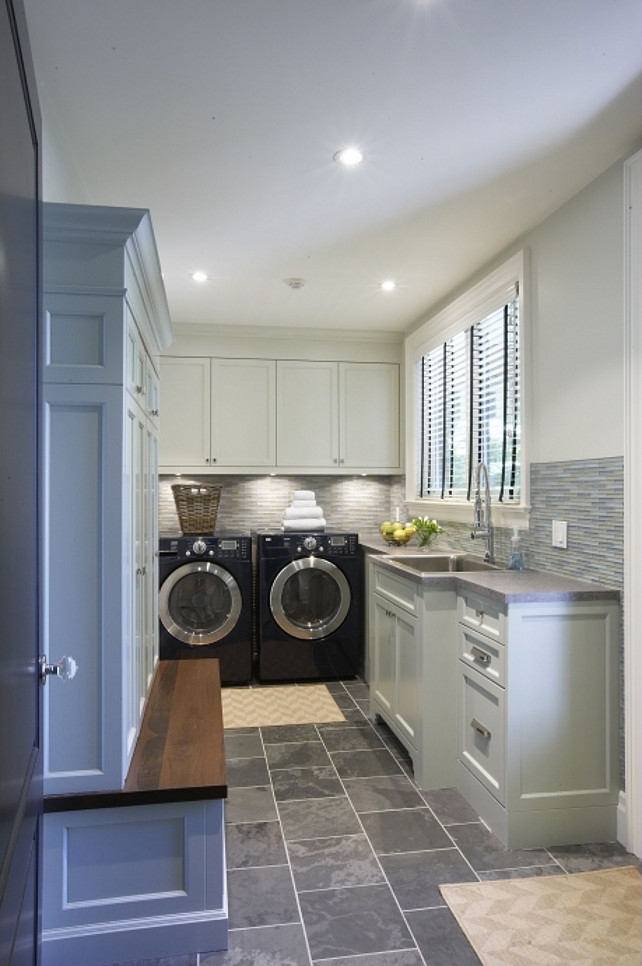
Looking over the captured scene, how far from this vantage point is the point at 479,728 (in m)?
2.48

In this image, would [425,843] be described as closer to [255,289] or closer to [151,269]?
[151,269]

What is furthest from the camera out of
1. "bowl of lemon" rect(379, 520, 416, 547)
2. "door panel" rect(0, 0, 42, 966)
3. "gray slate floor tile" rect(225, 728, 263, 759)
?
"bowl of lemon" rect(379, 520, 416, 547)

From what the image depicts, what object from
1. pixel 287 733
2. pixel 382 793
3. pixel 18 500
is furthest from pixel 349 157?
pixel 287 733

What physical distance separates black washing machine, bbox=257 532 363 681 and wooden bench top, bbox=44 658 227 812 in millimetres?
1496

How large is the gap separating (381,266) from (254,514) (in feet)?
7.29

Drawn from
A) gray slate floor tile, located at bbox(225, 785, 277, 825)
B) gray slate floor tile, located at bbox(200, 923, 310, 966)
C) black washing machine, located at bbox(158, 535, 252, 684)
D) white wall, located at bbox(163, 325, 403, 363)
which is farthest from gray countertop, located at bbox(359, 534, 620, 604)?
white wall, located at bbox(163, 325, 403, 363)

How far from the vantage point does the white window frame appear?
2963mm

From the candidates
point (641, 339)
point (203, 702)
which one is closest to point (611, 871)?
point (203, 702)

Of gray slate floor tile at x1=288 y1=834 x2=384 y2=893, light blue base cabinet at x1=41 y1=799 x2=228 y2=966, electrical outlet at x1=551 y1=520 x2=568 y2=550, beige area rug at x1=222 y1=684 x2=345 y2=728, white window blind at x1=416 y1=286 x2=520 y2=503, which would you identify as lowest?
beige area rug at x1=222 y1=684 x2=345 y2=728

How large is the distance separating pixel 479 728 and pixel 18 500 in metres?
2.07

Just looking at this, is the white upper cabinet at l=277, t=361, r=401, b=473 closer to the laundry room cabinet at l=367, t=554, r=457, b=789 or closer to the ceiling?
the ceiling

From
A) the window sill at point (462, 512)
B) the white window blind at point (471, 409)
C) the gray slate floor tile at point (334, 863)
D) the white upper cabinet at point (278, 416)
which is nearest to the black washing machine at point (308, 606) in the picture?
the window sill at point (462, 512)

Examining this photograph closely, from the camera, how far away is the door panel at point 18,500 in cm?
81

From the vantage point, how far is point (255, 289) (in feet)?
12.7
